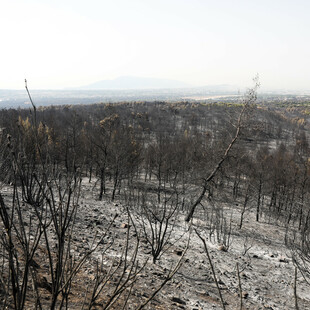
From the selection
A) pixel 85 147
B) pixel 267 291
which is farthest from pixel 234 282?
pixel 85 147

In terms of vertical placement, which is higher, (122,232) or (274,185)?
(122,232)

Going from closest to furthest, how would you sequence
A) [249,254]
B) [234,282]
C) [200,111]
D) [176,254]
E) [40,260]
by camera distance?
[40,260] → [234,282] → [176,254] → [249,254] → [200,111]

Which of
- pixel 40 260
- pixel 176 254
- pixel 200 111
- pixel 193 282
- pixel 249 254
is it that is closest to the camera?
pixel 40 260

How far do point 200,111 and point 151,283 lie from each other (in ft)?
339

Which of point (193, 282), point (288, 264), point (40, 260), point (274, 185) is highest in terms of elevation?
point (40, 260)

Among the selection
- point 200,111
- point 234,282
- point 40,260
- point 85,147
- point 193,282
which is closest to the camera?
point 40,260

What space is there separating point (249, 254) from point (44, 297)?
7.68 m

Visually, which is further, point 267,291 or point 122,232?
point 122,232

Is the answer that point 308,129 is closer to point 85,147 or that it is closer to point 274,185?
point 274,185

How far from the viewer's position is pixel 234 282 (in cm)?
653

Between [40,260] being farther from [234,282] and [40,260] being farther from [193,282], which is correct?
[234,282]

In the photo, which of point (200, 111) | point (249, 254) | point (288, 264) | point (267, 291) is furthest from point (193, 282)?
point (200, 111)

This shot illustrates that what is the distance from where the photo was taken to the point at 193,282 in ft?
20.1

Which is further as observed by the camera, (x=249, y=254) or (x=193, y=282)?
(x=249, y=254)
